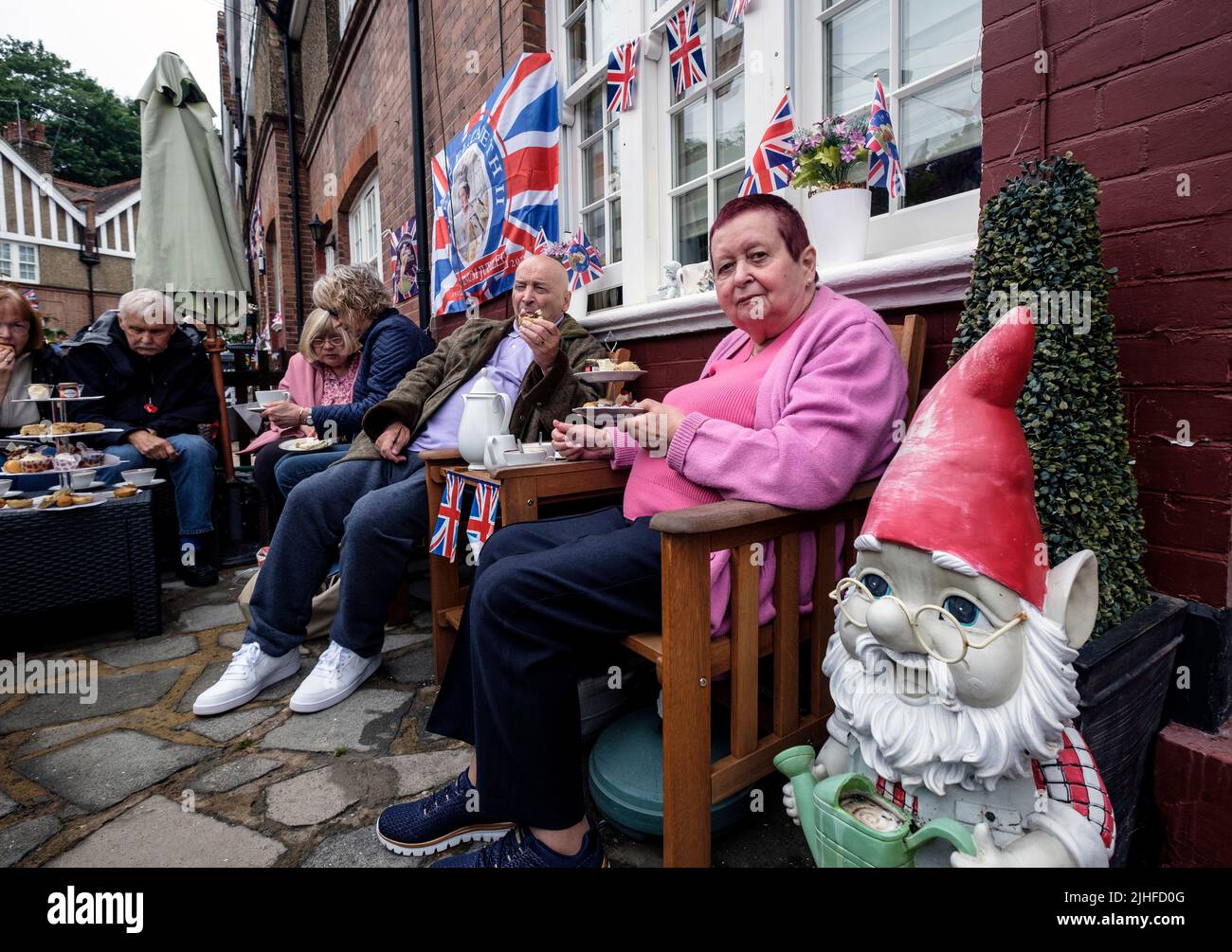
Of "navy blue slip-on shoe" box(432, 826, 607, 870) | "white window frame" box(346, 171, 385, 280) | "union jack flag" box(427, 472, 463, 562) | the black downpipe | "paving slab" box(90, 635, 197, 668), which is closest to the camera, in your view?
"navy blue slip-on shoe" box(432, 826, 607, 870)

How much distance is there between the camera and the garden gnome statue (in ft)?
2.78

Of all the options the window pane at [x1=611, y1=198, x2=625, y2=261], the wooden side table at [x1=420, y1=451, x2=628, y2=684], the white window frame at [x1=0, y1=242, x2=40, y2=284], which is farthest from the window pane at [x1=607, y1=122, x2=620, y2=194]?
the white window frame at [x1=0, y1=242, x2=40, y2=284]

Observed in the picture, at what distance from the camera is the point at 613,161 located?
3.13 metres

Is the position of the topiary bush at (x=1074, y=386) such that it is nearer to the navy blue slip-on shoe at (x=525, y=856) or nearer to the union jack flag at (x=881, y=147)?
the union jack flag at (x=881, y=147)

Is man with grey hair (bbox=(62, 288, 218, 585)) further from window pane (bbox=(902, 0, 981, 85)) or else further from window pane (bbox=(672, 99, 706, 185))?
window pane (bbox=(902, 0, 981, 85))

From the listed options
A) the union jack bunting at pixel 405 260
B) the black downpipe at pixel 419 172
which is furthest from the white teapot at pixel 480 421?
the union jack bunting at pixel 405 260

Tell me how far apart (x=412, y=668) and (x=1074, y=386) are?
→ 6.85ft

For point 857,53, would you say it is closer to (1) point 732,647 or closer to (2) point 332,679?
(1) point 732,647

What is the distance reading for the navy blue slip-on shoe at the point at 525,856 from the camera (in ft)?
4.03

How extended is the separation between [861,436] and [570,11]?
3137mm

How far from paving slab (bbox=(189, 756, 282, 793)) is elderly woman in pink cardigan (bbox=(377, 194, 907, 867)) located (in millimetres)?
486

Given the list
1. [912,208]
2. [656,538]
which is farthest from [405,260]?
[656,538]

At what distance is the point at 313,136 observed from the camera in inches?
349
